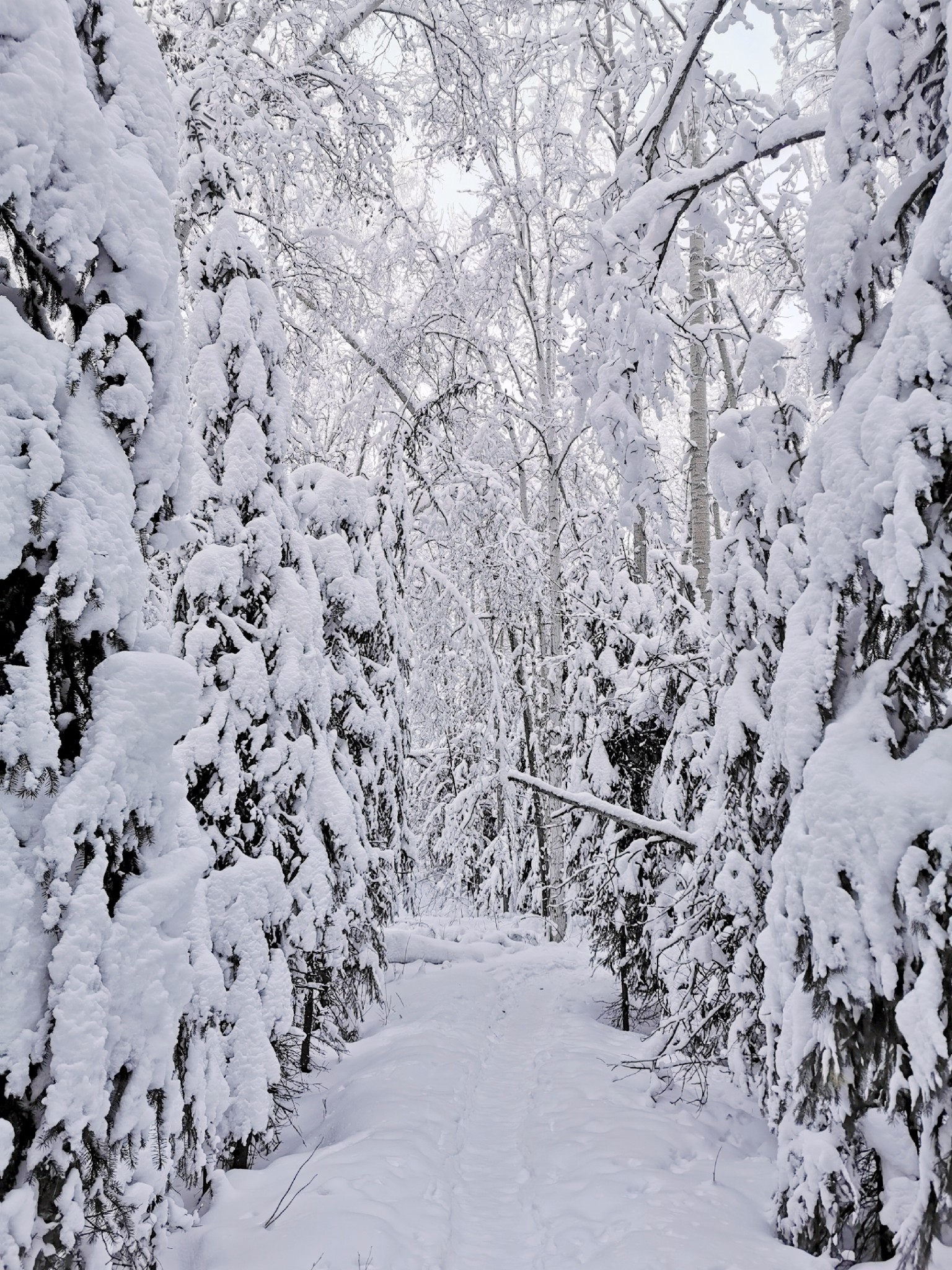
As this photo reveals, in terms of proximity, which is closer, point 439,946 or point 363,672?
point 363,672

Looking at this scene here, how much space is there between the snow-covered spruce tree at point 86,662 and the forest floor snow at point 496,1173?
144 cm

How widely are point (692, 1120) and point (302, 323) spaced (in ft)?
32.5

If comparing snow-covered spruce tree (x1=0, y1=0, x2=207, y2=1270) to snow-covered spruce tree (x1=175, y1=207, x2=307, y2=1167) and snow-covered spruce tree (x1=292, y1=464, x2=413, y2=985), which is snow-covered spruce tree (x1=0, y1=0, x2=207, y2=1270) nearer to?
snow-covered spruce tree (x1=175, y1=207, x2=307, y2=1167)

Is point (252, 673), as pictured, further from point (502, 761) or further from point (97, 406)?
point (502, 761)

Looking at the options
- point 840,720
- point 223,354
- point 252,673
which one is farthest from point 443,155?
point 840,720

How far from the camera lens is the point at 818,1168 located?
3.19 m

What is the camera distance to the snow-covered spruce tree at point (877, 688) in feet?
7.04

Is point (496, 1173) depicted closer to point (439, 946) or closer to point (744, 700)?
point (744, 700)

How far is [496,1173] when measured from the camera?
472 cm

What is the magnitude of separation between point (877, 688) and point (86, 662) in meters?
2.61

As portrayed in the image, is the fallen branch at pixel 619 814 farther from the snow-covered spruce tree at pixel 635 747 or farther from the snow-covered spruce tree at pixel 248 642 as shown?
the snow-covered spruce tree at pixel 248 642

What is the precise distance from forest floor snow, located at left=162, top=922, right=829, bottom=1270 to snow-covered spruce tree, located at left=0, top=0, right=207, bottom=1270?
1442 mm

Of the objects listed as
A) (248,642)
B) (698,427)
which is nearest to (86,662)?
(248,642)

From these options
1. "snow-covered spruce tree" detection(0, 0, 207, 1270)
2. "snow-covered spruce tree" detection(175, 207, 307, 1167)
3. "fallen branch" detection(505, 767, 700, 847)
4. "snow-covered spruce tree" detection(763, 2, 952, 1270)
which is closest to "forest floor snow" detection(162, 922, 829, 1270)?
"snow-covered spruce tree" detection(175, 207, 307, 1167)
